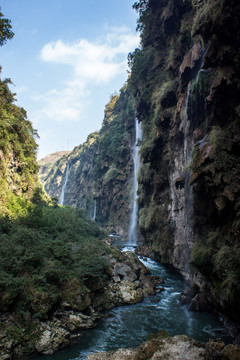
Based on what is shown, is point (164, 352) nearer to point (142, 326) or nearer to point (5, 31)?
point (142, 326)

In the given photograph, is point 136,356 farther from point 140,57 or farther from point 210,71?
point 140,57

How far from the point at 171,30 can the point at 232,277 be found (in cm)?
2407

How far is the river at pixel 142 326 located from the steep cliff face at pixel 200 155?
1071 millimetres

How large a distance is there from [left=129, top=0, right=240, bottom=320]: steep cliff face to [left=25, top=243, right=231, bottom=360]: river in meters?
1.07

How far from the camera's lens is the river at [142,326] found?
26.3 feet

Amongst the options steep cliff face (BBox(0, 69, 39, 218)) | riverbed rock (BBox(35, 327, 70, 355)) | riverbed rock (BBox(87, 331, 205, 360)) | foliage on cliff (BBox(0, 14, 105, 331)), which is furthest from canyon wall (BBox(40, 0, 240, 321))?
steep cliff face (BBox(0, 69, 39, 218))

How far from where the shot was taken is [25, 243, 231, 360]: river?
26.3 ft

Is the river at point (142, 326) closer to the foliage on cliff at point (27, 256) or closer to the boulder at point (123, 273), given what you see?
the foliage on cliff at point (27, 256)

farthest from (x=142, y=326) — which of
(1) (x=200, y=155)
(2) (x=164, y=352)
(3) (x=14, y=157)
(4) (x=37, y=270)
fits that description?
(3) (x=14, y=157)

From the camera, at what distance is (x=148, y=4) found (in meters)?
26.7

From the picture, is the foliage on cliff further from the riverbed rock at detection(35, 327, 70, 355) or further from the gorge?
the riverbed rock at detection(35, 327, 70, 355)

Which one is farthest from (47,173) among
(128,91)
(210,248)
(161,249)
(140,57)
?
(210,248)

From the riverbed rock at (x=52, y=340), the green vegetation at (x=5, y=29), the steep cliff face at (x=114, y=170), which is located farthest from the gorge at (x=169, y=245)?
the steep cliff face at (x=114, y=170)

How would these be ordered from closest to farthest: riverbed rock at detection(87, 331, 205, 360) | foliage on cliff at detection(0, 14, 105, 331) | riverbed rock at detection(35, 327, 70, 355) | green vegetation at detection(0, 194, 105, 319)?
riverbed rock at detection(87, 331, 205, 360), riverbed rock at detection(35, 327, 70, 355), green vegetation at detection(0, 194, 105, 319), foliage on cliff at detection(0, 14, 105, 331)
